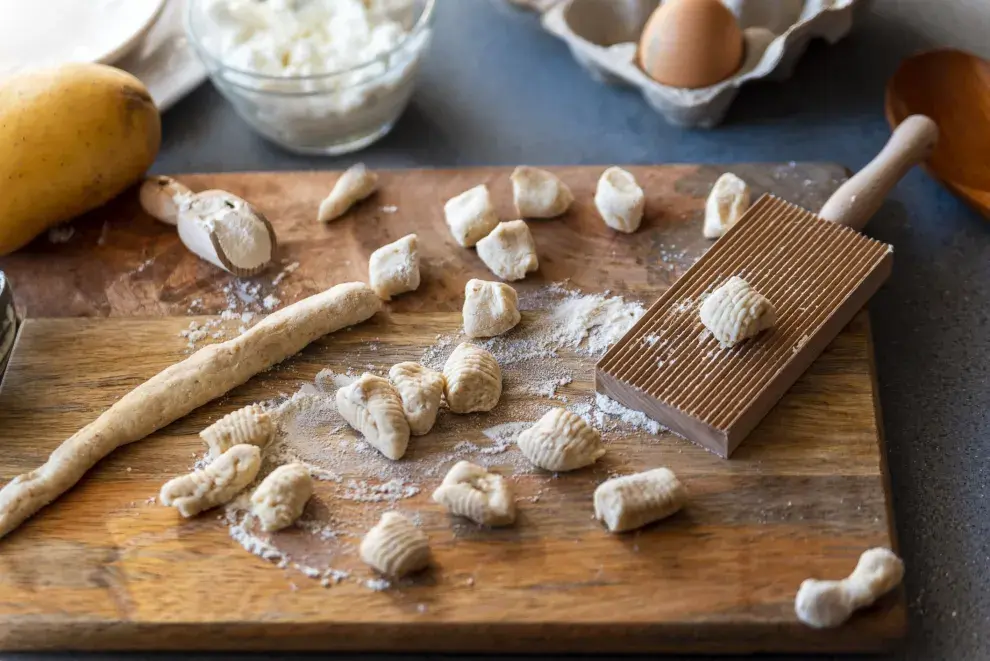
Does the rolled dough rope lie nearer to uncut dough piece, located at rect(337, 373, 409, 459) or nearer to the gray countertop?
uncut dough piece, located at rect(337, 373, 409, 459)

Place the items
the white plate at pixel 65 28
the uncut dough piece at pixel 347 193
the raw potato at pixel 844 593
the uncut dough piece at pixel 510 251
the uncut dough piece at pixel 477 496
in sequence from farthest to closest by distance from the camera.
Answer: the white plate at pixel 65 28 → the uncut dough piece at pixel 347 193 → the uncut dough piece at pixel 510 251 → the uncut dough piece at pixel 477 496 → the raw potato at pixel 844 593

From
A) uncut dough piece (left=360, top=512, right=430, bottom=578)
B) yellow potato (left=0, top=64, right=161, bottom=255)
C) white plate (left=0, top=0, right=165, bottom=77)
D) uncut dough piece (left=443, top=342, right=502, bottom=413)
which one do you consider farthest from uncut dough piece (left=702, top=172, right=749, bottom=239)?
white plate (left=0, top=0, right=165, bottom=77)

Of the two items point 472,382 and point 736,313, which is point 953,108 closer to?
point 736,313

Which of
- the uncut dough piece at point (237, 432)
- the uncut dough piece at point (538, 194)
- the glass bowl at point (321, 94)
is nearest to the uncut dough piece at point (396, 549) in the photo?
the uncut dough piece at point (237, 432)

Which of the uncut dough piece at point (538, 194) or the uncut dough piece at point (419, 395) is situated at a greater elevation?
the uncut dough piece at point (538, 194)

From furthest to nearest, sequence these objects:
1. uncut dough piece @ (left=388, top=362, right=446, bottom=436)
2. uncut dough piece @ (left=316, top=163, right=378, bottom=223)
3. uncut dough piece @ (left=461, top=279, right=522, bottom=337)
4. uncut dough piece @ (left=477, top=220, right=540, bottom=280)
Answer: uncut dough piece @ (left=316, top=163, right=378, bottom=223)
uncut dough piece @ (left=477, top=220, right=540, bottom=280)
uncut dough piece @ (left=461, top=279, right=522, bottom=337)
uncut dough piece @ (left=388, top=362, right=446, bottom=436)

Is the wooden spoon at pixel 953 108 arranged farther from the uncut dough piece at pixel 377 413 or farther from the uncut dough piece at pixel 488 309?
the uncut dough piece at pixel 377 413
